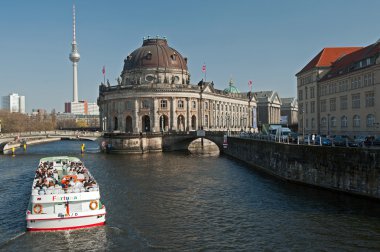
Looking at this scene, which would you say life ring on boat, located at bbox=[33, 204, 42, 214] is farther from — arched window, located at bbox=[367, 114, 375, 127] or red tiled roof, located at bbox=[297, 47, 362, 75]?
red tiled roof, located at bbox=[297, 47, 362, 75]

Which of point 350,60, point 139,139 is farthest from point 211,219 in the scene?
point 139,139

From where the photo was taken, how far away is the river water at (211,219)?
83.6 feet

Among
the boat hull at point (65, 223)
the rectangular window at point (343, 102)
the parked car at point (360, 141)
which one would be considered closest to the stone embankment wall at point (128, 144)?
the rectangular window at point (343, 102)

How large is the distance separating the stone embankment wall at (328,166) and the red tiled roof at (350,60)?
94.5 ft

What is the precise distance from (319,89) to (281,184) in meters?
48.8

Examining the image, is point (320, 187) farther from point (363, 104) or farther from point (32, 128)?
point (32, 128)

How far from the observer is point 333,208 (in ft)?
109

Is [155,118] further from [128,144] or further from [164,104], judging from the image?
[128,144]

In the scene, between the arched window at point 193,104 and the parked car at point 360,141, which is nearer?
the parked car at point 360,141

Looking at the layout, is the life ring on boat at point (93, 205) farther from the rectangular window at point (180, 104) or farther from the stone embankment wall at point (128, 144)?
the rectangular window at point (180, 104)

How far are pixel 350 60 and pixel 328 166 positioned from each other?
156ft

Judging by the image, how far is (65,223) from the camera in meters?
28.3

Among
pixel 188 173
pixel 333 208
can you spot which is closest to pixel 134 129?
pixel 188 173

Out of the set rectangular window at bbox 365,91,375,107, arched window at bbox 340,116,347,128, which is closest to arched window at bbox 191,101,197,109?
arched window at bbox 340,116,347,128
